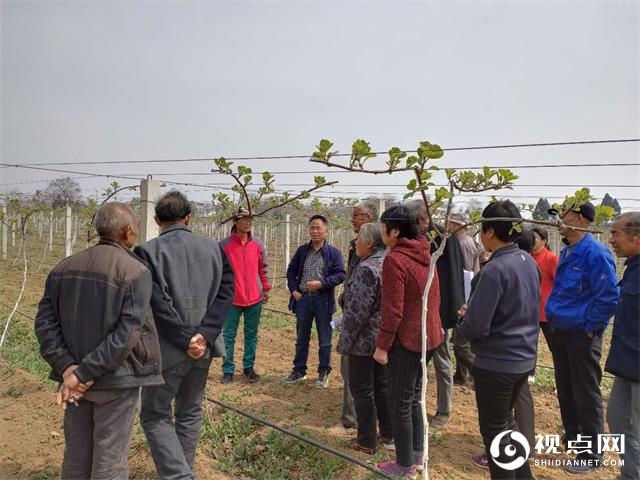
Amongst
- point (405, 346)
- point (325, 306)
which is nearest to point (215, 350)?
point (405, 346)

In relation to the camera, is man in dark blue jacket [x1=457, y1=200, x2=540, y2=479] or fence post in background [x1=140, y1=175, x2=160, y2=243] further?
fence post in background [x1=140, y1=175, x2=160, y2=243]

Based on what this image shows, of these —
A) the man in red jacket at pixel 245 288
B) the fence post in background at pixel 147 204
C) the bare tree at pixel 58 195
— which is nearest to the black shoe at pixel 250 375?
the man in red jacket at pixel 245 288

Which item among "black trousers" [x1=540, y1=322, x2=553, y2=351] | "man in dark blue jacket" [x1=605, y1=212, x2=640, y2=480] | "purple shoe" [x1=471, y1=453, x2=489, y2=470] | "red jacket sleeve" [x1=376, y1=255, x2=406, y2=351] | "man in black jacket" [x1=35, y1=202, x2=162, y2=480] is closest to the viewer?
"man in black jacket" [x1=35, y1=202, x2=162, y2=480]

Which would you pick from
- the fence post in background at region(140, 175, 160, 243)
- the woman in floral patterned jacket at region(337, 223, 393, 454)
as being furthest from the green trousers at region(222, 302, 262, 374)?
the woman in floral patterned jacket at region(337, 223, 393, 454)

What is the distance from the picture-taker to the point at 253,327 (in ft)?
14.5

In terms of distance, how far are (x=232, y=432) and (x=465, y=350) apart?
6.88ft

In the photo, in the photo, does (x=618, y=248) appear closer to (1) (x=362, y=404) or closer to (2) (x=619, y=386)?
(2) (x=619, y=386)

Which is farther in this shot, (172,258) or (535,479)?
(535,479)

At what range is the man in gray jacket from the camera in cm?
224

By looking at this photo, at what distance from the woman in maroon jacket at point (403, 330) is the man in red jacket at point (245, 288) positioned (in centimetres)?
204

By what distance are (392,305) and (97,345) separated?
151 centimetres

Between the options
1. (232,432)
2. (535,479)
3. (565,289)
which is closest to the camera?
(535,479)

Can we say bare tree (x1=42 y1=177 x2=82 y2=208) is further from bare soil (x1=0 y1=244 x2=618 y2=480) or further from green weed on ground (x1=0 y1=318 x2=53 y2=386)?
bare soil (x1=0 y1=244 x2=618 y2=480)

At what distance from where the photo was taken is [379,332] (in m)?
2.55
